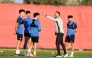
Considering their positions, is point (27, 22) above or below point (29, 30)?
above

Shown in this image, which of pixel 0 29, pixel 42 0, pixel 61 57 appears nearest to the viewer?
pixel 61 57

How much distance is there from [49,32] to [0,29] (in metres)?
2.80

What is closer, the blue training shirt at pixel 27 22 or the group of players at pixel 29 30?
the group of players at pixel 29 30

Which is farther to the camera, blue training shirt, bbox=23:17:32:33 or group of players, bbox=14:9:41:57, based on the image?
blue training shirt, bbox=23:17:32:33

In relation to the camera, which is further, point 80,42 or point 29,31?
point 80,42

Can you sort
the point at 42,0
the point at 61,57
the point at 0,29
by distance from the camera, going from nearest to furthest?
the point at 61,57 → the point at 0,29 → the point at 42,0

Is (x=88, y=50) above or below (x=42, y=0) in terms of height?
below

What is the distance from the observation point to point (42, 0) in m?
46.9

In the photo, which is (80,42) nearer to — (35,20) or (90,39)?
(90,39)

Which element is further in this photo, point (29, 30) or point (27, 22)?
point (27, 22)

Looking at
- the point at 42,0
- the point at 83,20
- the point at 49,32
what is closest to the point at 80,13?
the point at 83,20

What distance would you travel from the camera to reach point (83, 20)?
2442cm

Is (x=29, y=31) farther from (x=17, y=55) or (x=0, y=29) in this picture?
(x=0, y=29)

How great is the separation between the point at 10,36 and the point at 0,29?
0.69 m
